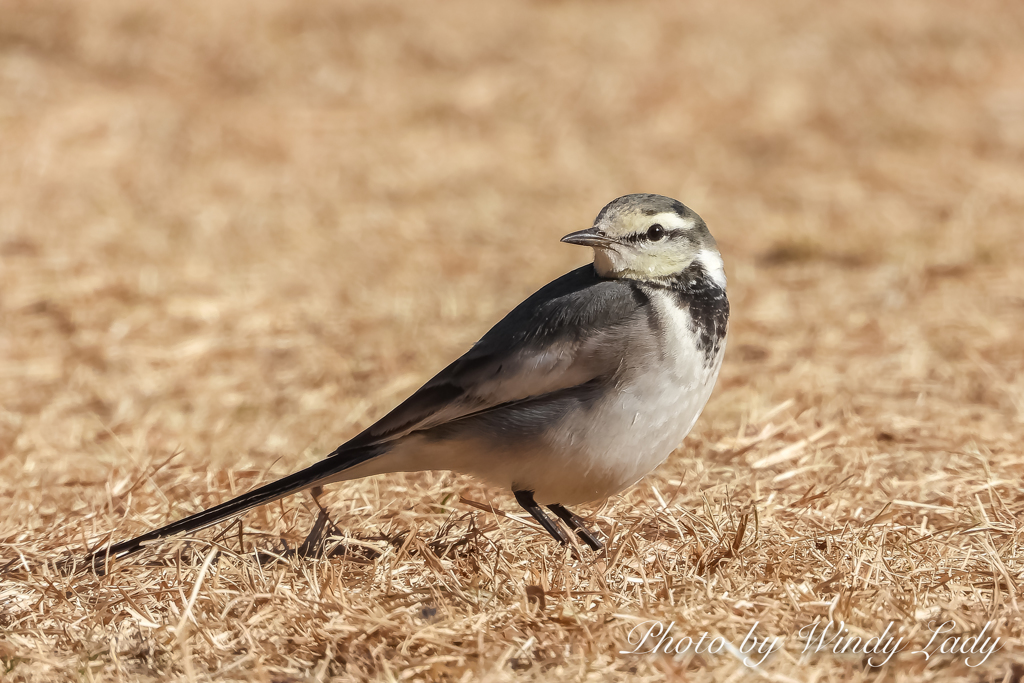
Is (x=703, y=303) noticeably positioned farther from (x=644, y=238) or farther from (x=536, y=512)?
(x=536, y=512)

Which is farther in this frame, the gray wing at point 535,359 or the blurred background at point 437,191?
the blurred background at point 437,191

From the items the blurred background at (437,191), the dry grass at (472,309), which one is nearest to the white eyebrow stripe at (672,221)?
the dry grass at (472,309)

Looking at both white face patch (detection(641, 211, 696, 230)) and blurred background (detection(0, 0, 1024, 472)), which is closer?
white face patch (detection(641, 211, 696, 230))

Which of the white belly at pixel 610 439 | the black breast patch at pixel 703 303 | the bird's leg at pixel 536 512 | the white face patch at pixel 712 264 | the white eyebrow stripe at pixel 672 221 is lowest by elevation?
the bird's leg at pixel 536 512

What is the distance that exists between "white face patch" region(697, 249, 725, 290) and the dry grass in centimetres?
85

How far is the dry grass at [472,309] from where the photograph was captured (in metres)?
3.27

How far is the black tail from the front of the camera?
3654mm

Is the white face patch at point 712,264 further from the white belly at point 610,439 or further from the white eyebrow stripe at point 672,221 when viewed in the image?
the white belly at point 610,439

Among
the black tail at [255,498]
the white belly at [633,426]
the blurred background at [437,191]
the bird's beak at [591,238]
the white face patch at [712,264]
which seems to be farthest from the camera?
the blurred background at [437,191]

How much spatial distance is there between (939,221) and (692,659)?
6.84 meters

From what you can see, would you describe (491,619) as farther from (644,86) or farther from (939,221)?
(644,86)

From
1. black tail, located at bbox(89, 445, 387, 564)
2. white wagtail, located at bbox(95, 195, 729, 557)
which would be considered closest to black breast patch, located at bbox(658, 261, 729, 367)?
white wagtail, located at bbox(95, 195, 729, 557)

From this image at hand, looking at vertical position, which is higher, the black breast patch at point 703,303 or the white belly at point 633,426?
the black breast patch at point 703,303

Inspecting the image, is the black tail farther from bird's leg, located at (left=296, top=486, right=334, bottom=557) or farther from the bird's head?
the bird's head
